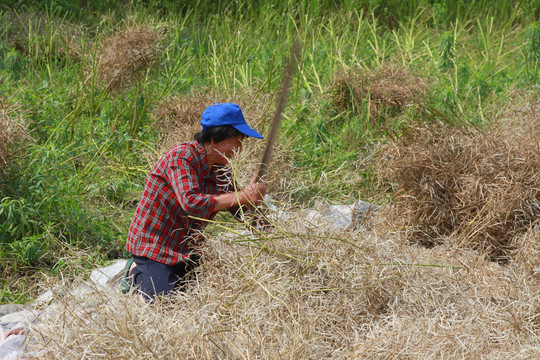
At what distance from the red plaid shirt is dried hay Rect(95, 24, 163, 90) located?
2.63m

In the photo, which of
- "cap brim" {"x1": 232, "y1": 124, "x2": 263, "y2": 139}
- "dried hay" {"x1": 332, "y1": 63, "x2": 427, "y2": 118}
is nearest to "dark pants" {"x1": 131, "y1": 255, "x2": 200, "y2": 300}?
"cap brim" {"x1": 232, "y1": 124, "x2": 263, "y2": 139}

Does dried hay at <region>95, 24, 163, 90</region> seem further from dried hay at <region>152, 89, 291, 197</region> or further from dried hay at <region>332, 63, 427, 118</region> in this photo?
dried hay at <region>332, 63, 427, 118</region>

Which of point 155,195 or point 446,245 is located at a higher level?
point 155,195

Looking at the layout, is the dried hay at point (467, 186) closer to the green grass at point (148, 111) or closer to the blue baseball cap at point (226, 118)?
the green grass at point (148, 111)

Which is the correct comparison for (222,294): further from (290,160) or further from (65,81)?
(65,81)

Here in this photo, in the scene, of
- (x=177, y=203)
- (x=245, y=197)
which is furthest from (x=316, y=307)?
(x=177, y=203)

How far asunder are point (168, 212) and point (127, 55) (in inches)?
114

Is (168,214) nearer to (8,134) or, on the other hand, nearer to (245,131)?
(245,131)

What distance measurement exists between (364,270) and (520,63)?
4437 mm

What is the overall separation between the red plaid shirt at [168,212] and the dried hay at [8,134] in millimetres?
1176

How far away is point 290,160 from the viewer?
14.6 feet

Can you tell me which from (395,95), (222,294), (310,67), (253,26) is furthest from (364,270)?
(253,26)

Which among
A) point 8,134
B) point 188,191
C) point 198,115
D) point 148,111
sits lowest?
point 148,111

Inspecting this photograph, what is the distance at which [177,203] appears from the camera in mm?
2875
